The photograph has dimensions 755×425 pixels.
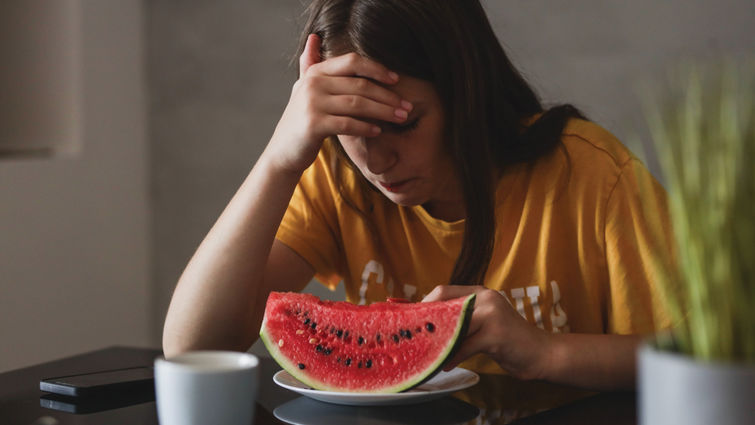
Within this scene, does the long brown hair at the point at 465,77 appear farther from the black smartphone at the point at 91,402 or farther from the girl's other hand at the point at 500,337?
the black smartphone at the point at 91,402

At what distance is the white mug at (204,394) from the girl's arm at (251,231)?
538mm

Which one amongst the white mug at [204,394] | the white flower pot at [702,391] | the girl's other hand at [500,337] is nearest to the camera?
the white flower pot at [702,391]

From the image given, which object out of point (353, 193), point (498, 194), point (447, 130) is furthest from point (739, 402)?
point (353, 193)

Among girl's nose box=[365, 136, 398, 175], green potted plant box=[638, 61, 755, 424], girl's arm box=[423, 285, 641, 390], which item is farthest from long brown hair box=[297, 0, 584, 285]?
green potted plant box=[638, 61, 755, 424]

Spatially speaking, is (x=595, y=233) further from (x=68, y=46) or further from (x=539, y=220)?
(x=68, y=46)

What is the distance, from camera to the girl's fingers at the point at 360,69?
54.4 inches

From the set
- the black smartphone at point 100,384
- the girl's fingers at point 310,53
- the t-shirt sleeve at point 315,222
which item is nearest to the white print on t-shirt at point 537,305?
the t-shirt sleeve at point 315,222

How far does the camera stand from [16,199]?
302cm

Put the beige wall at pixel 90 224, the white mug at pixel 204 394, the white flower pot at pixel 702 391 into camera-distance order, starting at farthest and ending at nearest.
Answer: the beige wall at pixel 90 224
the white mug at pixel 204 394
the white flower pot at pixel 702 391

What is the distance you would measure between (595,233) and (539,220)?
0.12 m

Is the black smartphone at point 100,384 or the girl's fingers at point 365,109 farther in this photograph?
the girl's fingers at point 365,109

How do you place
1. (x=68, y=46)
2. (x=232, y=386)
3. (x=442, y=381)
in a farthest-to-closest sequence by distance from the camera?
(x=68, y=46)
(x=442, y=381)
(x=232, y=386)

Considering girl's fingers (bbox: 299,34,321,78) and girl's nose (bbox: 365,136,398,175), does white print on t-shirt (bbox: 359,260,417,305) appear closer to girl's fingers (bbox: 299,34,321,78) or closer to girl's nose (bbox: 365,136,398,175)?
girl's nose (bbox: 365,136,398,175)

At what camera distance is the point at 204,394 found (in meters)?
0.95
